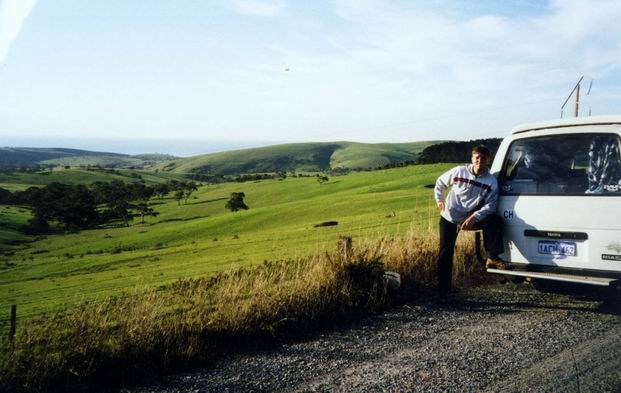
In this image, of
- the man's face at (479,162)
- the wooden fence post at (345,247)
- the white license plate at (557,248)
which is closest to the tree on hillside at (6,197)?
the wooden fence post at (345,247)

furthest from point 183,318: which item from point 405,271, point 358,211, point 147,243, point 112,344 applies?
point 147,243

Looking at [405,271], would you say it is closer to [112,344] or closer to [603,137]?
[603,137]

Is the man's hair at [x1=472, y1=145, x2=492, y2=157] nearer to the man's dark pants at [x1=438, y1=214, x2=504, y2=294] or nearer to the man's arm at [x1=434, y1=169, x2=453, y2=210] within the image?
the man's arm at [x1=434, y1=169, x2=453, y2=210]

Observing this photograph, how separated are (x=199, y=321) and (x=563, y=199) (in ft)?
16.9

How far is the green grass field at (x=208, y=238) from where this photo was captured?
32.3m

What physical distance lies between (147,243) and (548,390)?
7743 cm

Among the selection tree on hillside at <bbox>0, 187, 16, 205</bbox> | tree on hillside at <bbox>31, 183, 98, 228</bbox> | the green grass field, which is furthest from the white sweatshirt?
tree on hillside at <bbox>0, 187, 16, 205</bbox>

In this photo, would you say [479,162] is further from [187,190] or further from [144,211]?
[187,190]

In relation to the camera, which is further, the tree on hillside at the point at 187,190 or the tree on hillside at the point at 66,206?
the tree on hillside at the point at 187,190

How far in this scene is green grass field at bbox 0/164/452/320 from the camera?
3234 centimetres

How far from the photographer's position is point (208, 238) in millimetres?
70438

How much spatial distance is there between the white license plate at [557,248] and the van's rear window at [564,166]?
2.31 ft

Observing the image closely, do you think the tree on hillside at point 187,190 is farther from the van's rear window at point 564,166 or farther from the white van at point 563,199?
the white van at point 563,199

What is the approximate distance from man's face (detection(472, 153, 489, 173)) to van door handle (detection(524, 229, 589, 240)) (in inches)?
43.5
